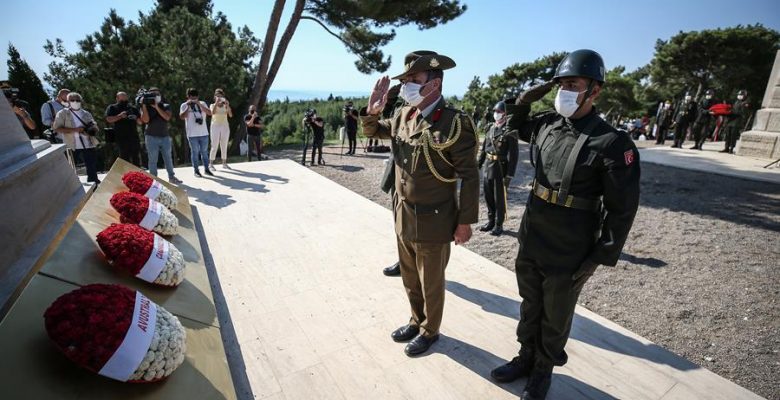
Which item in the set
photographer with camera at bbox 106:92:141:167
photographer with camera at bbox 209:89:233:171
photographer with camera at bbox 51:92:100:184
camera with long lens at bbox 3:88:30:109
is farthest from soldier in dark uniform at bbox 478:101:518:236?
camera with long lens at bbox 3:88:30:109

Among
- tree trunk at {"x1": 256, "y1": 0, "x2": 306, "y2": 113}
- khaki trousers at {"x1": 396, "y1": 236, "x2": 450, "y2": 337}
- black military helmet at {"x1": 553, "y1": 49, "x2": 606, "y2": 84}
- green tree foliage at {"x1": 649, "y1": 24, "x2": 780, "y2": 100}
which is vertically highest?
green tree foliage at {"x1": 649, "y1": 24, "x2": 780, "y2": 100}

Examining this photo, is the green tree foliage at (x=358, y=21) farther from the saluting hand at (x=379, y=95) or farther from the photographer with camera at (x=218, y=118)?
the saluting hand at (x=379, y=95)

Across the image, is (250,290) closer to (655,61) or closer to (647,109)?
(655,61)

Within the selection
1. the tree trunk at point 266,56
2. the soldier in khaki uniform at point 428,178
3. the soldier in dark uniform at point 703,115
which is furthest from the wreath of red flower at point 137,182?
the soldier in dark uniform at point 703,115

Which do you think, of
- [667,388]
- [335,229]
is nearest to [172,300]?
[335,229]

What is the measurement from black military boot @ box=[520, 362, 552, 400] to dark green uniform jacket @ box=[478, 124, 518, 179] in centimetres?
318

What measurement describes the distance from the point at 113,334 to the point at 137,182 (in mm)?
3076

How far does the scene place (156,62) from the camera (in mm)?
16156

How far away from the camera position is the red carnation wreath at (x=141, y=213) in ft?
10.8

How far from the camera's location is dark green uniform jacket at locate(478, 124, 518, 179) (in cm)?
530

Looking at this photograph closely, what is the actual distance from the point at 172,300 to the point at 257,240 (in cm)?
229

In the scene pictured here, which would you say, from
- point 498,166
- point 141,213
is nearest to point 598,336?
point 498,166

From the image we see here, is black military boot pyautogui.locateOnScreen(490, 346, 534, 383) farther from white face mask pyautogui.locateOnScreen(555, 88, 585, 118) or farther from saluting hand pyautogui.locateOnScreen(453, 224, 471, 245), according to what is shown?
white face mask pyautogui.locateOnScreen(555, 88, 585, 118)

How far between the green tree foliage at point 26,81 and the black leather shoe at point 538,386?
82.2 feet
